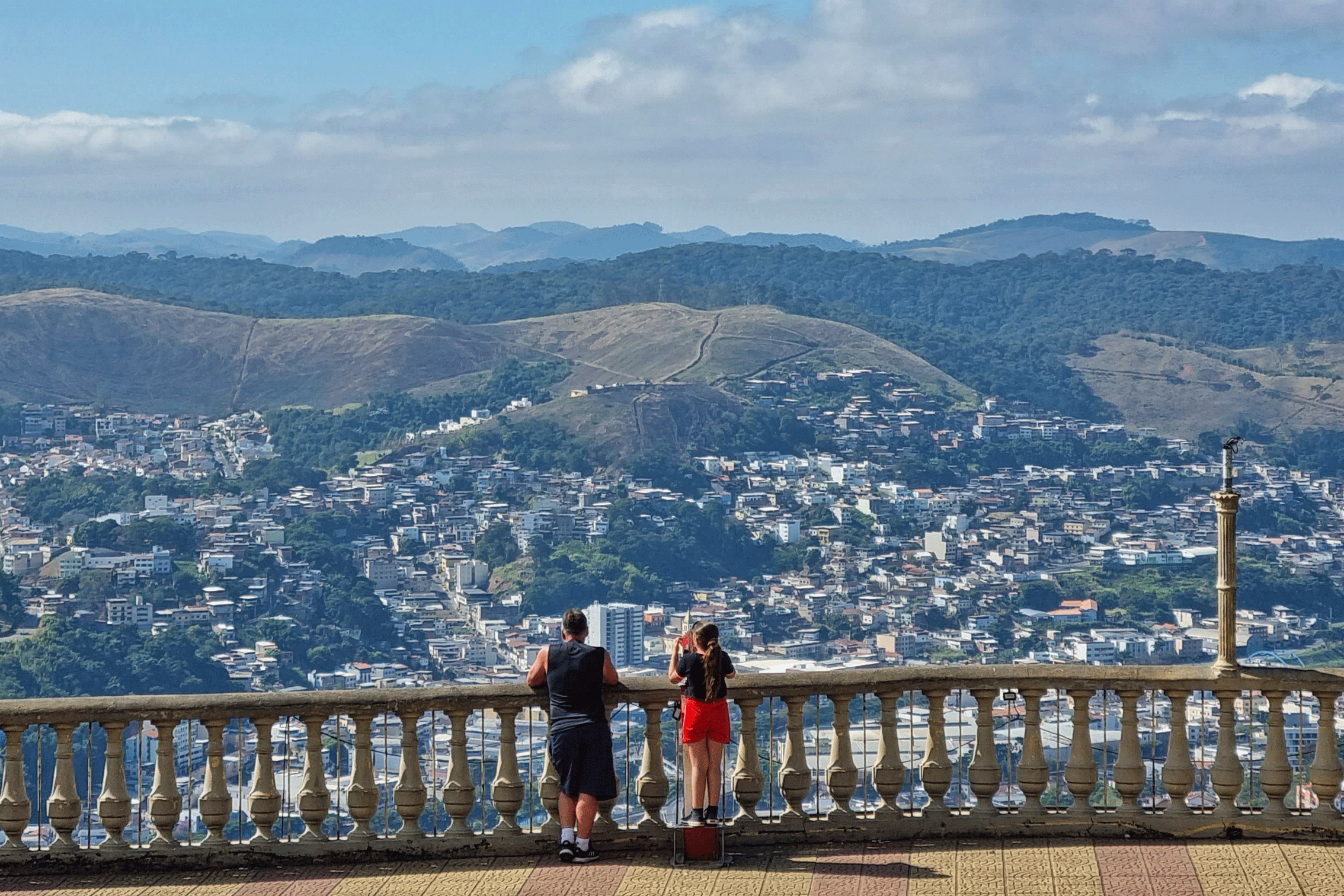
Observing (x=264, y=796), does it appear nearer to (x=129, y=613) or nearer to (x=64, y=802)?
(x=64, y=802)

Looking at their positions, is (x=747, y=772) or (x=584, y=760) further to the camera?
(x=747, y=772)

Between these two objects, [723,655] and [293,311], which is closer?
[723,655]

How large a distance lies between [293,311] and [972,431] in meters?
80.5

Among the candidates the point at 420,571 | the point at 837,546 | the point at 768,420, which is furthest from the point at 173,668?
the point at 768,420

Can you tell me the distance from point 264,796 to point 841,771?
254 centimetres

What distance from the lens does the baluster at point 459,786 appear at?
812 cm

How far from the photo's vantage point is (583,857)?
8.07 metres

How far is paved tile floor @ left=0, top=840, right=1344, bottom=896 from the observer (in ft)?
24.7

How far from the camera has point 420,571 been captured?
92.1m

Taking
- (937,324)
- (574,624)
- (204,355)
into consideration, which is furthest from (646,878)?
(937,324)

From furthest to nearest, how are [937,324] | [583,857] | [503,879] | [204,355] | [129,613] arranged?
[937,324], [204,355], [129,613], [583,857], [503,879]

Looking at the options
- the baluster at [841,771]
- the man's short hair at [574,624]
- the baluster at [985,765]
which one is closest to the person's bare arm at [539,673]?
the man's short hair at [574,624]

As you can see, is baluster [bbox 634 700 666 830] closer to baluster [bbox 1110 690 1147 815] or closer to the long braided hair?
the long braided hair

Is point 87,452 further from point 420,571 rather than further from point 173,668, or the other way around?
point 173,668
